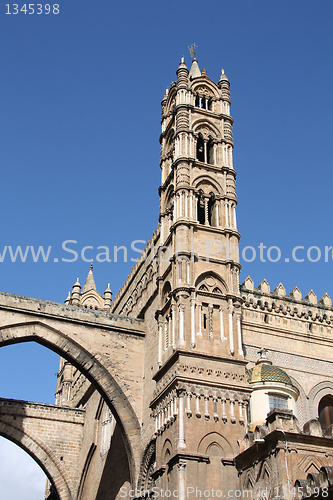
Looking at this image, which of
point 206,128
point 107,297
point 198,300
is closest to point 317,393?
point 198,300

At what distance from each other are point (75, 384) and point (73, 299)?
22.5 ft

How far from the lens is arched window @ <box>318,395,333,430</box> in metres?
23.6

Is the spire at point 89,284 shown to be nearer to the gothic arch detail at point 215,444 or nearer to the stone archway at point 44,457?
the stone archway at point 44,457

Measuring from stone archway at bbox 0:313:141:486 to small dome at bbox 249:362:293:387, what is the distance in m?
4.81

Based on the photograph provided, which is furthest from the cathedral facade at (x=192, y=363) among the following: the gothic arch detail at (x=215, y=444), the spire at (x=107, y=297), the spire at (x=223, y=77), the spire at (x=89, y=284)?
the spire at (x=89, y=284)

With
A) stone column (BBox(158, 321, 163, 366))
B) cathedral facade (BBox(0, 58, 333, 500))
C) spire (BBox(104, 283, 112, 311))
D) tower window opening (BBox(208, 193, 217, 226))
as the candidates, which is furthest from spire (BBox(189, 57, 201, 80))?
spire (BBox(104, 283, 112, 311))

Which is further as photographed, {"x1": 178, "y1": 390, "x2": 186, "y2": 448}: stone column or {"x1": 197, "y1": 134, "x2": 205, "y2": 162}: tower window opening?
{"x1": 197, "y1": 134, "x2": 205, "y2": 162}: tower window opening

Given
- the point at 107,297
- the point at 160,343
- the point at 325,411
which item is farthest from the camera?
the point at 107,297

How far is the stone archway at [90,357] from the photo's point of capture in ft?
71.7

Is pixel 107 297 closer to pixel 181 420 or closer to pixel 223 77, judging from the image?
pixel 223 77

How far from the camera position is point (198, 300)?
2114 cm

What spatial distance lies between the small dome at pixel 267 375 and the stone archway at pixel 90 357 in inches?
190

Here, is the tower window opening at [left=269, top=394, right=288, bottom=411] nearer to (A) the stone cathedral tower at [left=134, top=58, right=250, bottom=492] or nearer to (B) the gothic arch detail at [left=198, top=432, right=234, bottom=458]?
(A) the stone cathedral tower at [left=134, top=58, right=250, bottom=492]

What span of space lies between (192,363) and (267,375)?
251cm
